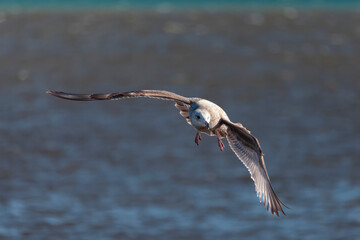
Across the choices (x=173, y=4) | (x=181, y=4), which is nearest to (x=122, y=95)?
(x=173, y=4)

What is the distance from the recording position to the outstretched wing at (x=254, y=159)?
33.9ft

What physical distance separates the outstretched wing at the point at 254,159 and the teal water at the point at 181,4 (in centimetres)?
4742

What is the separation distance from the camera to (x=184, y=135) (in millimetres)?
23719

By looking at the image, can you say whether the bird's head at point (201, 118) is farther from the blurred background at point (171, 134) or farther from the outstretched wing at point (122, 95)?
the blurred background at point (171, 134)

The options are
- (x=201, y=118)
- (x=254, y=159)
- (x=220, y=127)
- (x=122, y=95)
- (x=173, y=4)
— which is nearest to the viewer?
(x=201, y=118)

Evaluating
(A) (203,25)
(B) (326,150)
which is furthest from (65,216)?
(A) (203,25)

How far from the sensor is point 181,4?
202 ft

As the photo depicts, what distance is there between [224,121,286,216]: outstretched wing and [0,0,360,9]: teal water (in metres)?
47.4

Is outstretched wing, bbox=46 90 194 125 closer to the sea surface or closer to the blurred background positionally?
the blurred background

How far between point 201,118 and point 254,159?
1.19 metres

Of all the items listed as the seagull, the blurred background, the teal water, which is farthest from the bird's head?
the teal water

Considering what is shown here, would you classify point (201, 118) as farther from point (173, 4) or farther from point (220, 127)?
point (173, 4)

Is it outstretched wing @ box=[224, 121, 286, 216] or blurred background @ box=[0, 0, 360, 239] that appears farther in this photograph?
blurred background @ box=[0, 0, 360, 239]

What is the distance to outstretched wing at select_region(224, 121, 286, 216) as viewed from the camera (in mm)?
10328
